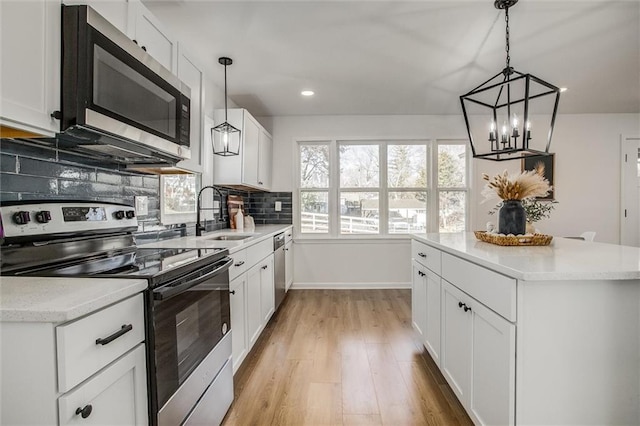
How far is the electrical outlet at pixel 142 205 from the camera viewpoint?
1.89m

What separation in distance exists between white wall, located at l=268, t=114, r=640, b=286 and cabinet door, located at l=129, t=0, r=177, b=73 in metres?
2.69

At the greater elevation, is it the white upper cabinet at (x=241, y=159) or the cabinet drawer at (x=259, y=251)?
the white upper cabinet at (x=241, y=159)

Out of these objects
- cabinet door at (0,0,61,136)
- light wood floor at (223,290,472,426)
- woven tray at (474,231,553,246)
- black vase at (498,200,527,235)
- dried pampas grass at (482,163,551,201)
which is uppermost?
cabinet door at (0,0,61,136)

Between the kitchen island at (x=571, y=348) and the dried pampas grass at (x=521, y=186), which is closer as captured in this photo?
the kitchen island at (x=571, y=348)

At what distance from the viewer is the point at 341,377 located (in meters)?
2.10

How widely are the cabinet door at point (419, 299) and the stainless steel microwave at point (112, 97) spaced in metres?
1.82

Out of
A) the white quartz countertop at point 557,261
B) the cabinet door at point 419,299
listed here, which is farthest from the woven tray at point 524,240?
the cabinet door at point 419,299

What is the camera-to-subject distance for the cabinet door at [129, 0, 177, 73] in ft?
4.59

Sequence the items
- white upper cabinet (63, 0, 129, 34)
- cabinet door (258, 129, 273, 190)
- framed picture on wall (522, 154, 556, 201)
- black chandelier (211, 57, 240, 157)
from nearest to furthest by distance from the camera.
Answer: white upper cabinet (63, 0, 129, 34)
black chandelier (211, 57, 240, 157)
cabinet door (258, 129, 273, 190)
framed picture on wall (522, 154, 556, 201)

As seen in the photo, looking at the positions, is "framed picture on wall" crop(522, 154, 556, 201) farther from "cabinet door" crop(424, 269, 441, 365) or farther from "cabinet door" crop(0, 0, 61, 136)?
"cabinet door" crop(0, 0, 61, 136)

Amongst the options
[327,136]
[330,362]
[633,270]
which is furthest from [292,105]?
[633,270]

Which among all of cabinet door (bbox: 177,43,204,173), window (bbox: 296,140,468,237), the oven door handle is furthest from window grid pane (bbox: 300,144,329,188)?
the oven door handle

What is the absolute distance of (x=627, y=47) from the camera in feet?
8.52

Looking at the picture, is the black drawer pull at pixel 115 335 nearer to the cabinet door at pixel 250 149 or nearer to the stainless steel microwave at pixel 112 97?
the stainless steel microwave at pixel 112 97
